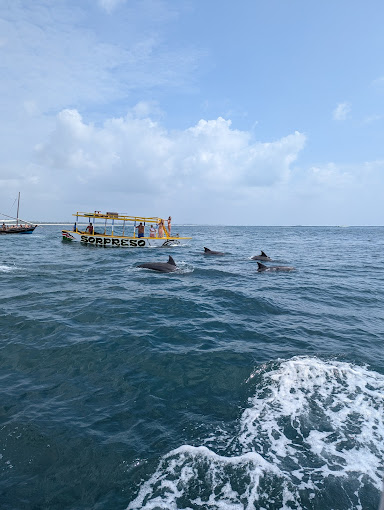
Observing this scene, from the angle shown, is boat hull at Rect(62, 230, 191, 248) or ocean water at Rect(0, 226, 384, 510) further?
boat hull at Rect(62, 230, 191, 248)

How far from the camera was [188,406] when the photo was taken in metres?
5.68

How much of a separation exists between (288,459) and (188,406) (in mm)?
1990

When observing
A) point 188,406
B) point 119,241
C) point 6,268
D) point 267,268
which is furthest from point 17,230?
point 188,406

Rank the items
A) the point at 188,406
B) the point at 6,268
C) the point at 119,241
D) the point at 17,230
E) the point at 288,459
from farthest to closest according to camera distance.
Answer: the point at 17,230 < the point at 119,241 < the point at 6,268 < the point at 188,406 < the point at 288,459

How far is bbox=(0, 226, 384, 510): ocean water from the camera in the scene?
13.0 feet

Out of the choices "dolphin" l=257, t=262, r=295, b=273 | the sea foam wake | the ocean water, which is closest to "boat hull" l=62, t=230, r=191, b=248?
"dolphin" l=257, t=262, r=295, b=273

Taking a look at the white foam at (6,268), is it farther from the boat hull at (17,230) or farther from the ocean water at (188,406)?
the boat hull at (17,230)

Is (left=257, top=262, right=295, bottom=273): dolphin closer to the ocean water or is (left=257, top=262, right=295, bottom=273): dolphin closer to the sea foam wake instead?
the ocean water

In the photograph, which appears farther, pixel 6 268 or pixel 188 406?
pixel 6 268

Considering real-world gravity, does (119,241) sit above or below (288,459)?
above

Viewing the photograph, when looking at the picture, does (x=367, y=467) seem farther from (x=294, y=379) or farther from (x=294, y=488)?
(x=294, y=379)

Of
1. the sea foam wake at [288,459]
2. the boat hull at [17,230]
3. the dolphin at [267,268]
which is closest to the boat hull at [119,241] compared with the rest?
the dolphin at [267,268]

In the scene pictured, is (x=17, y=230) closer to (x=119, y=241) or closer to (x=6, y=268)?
(x=119, y=241)

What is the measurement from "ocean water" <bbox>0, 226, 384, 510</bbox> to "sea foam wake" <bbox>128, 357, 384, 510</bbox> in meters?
0.02
